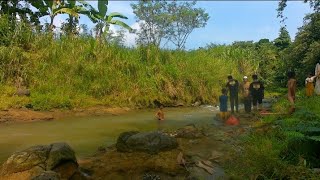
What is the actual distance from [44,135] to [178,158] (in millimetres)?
5152

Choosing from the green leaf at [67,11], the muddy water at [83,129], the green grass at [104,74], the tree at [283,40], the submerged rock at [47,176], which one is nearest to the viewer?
the submerged rock at [47,176]

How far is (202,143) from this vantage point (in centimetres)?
888

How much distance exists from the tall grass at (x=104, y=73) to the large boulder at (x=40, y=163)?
8229 mm

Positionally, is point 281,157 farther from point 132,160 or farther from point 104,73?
point 104,73

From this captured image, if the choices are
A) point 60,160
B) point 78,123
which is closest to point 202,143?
point 60,160

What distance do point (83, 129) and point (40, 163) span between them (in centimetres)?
543

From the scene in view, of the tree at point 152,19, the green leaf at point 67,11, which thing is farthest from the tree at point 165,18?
the green leaf at point 67,11

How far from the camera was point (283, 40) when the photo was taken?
33.3 meters

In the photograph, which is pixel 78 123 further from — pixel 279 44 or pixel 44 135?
pixel 279 44

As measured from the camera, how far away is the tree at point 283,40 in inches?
1312

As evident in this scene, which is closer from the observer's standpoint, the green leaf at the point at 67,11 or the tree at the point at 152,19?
the green leaf at the point at 67,11

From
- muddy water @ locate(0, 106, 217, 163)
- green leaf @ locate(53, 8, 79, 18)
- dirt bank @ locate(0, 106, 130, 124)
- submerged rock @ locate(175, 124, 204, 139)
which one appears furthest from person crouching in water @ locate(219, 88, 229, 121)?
green leaf @ locate(53, 8, 79, 18)

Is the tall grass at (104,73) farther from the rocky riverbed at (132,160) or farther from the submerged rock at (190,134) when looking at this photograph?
the rocky riverbed at (132,160)

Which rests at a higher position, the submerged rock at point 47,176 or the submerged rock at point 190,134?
the submerged rock at point 190,134
